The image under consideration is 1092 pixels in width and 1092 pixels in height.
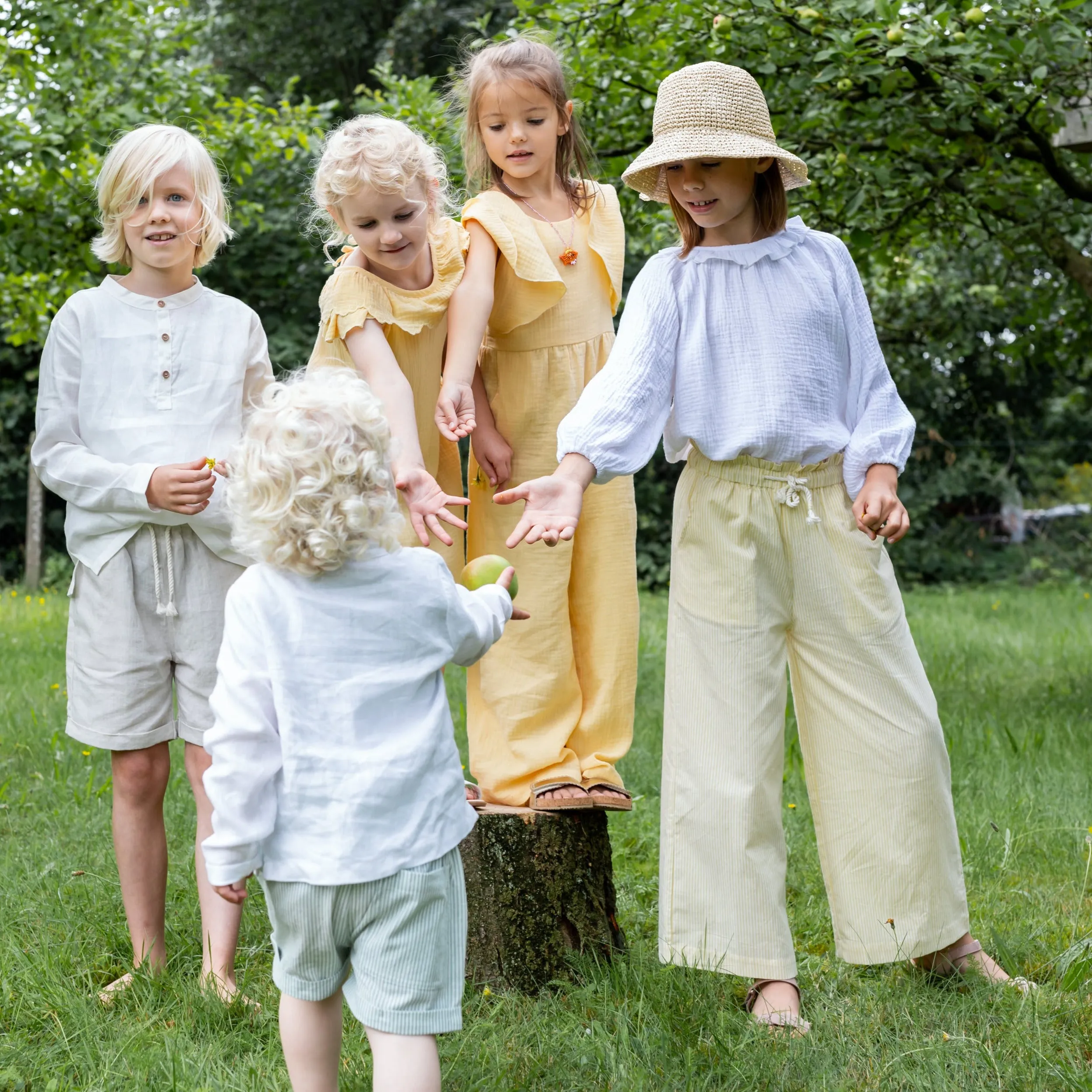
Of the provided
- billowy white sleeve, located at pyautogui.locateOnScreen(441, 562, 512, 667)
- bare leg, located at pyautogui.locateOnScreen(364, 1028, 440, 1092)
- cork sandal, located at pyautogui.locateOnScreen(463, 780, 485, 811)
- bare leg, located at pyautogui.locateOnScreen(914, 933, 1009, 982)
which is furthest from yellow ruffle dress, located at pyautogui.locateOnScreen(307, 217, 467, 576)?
bare leg, located at pyautogui.locateOnScreen(914, 933, 1009, 982)

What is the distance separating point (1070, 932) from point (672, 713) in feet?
3.87

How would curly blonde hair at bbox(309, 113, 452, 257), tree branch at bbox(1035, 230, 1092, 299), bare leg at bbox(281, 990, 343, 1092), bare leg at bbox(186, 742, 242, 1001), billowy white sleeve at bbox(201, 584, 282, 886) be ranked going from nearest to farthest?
billowy white sleeve at bbox(201, 584, 282, 886) → bare leg at bbox(281, 990, 343, 1092) → curly blonde hair at bbox(309, 113, 452, 257) → bare leg at bbox(186, 742, 242, 1001) → tree branch at bbox(1035, 230, 1092, 299)

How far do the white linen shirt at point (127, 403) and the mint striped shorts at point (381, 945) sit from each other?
42.8 inches

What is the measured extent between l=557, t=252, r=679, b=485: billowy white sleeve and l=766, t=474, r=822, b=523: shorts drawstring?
10.6 inches

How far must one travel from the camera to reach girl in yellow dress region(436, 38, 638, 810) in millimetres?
2848

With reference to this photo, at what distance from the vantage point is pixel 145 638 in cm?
285

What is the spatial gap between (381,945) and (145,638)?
114 cm

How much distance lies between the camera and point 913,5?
191 inches

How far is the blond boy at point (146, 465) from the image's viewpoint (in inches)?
111

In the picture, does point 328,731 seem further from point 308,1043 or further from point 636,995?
point 636,995

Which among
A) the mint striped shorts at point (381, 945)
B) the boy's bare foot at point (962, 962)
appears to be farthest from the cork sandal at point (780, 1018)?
the mint striped shorts at point (381, 945)

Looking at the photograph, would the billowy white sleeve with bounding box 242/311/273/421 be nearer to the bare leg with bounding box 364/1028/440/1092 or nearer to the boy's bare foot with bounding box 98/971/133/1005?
the boy's bare foot with bounding box 98/971/133/1005

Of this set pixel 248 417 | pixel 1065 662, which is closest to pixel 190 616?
pixel 248 417

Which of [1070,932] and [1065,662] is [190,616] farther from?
[1065,662]
